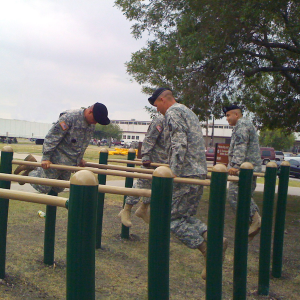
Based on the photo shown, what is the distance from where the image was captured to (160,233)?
1854mm

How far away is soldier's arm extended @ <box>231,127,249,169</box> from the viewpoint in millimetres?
4918

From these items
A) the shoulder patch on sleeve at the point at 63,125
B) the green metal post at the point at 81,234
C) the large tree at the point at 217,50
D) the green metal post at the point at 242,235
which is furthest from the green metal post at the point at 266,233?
the large tree at the point at 217,50

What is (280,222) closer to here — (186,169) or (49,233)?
(186,169)

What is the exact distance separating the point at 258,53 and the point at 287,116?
7.81ft

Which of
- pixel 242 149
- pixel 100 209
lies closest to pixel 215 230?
pixel 100 209

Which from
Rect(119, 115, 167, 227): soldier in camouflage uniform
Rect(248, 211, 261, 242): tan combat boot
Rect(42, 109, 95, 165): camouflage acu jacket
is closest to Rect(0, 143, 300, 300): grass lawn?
Rect(248, 211, 261, 242): tan combat boot

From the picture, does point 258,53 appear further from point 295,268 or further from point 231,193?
point 295,268

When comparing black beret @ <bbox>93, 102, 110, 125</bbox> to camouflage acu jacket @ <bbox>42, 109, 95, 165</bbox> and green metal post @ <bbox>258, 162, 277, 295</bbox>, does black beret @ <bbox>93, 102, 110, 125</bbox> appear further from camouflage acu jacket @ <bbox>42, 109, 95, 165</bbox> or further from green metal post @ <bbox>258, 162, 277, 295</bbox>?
green metal post @ <bbox>258, 162, 277, 295</bbox>

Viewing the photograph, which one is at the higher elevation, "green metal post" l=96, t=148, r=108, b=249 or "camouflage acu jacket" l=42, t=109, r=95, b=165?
"camouflage acu jacket" l=42, t=109, r=95, b=165

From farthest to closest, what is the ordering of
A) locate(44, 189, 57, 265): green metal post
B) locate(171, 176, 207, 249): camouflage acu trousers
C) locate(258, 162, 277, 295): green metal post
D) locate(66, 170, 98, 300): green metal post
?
locate(44, 189, 57, 265): green metal post
locate(258, 162, 277, 295): green metal post
locate(171, 176, 207, 249): camouflage acu trousers
locate(66, 170, 98, 300): green metal post

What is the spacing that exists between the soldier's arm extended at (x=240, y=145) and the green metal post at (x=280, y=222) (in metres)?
0.92

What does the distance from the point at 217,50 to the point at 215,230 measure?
6.08m

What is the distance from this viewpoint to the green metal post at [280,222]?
4004mm

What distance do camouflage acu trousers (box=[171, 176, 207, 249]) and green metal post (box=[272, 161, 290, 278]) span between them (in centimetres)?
123
